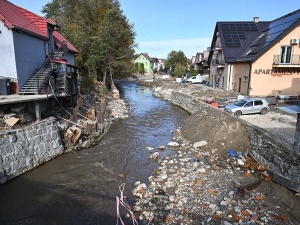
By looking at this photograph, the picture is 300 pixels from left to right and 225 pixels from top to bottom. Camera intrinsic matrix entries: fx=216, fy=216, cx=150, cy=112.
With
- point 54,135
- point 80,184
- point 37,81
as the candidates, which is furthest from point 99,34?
point 80,184

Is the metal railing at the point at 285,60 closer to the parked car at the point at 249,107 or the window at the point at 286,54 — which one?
the window at the point at 286,54

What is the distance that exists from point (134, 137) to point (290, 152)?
1029 cm

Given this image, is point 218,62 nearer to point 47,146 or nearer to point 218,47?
point 218,47

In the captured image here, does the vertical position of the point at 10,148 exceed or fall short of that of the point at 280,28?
it falls short

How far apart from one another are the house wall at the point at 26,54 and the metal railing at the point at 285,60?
922 inches

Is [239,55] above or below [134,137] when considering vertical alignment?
above

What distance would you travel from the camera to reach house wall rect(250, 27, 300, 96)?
24.0 meters

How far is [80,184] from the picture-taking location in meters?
9.76

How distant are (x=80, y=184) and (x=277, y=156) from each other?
8883mm

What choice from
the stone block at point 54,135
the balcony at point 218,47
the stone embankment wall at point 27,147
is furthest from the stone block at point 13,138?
the balcony at point 218,47

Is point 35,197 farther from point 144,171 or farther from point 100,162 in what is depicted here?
point 144,171

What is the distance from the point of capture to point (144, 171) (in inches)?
437

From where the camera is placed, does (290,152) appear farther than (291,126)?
No

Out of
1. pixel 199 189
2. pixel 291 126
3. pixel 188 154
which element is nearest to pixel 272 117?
pixel 291 126
